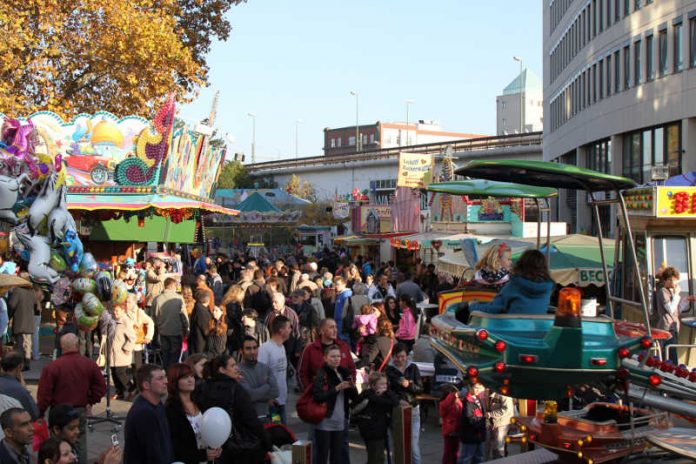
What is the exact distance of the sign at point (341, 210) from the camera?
45.8 meters

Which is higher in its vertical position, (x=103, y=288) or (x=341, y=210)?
(x=341, y=210)

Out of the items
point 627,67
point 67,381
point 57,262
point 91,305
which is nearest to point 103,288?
point 91,305

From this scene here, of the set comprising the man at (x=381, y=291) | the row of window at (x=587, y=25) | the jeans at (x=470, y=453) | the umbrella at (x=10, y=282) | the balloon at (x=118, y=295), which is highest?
the row of window at (x=587, y=25)

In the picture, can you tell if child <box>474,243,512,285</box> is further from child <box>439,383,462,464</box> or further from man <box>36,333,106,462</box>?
man <box>36,333,106,462</box>

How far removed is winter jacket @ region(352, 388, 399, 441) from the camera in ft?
28.9

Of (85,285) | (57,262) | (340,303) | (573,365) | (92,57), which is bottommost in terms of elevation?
(340,303)

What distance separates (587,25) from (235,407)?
114 feet

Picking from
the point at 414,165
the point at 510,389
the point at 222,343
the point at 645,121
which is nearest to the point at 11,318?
the point at 222,343

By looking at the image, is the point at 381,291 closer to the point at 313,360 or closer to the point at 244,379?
the point at 313,360

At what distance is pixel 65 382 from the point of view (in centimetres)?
879

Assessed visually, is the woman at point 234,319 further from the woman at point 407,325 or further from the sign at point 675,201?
the sign at point 675,201

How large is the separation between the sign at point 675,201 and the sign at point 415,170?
1980 centimetres

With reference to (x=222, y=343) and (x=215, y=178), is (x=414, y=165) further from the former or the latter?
(x=222, y=343)

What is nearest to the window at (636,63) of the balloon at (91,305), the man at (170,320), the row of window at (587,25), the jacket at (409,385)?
the row of window at (587,25)
